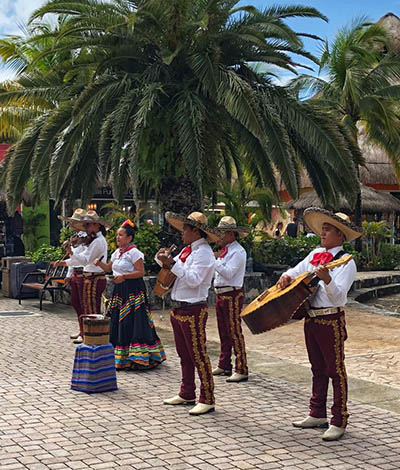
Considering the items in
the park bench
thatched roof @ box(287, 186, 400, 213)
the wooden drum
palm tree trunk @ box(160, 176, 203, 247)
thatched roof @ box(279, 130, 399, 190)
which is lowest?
the wooden drum

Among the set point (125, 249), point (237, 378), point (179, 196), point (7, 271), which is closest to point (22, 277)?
point (7, 271)

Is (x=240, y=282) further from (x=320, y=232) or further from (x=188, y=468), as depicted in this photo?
(x=188, y=468)

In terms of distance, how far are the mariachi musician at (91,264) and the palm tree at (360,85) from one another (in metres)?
13.6

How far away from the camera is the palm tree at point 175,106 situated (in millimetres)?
13789

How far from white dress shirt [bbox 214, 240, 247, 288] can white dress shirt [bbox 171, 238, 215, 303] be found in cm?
130

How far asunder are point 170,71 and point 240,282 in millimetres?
7455

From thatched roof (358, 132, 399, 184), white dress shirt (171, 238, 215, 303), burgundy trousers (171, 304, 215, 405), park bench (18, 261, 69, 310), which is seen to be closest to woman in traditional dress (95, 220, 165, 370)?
burgundy trousers (171, 304, 215, 405)

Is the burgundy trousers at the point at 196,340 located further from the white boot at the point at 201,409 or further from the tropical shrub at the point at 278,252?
the tropical shrub at the point at 278,252

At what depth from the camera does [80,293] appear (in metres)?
10.4

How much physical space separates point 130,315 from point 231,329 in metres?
1.34

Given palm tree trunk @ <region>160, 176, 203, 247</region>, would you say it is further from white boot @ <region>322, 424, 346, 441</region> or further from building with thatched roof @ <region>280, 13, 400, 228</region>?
building with thatched roof @ <region>280, 13, 400, 228</region>

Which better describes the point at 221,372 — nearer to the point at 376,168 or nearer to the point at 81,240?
the point at 81,240

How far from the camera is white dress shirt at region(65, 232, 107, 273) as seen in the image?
33.5ft

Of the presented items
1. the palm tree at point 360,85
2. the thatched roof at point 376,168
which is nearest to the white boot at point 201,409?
the palm tree at point 360,85
